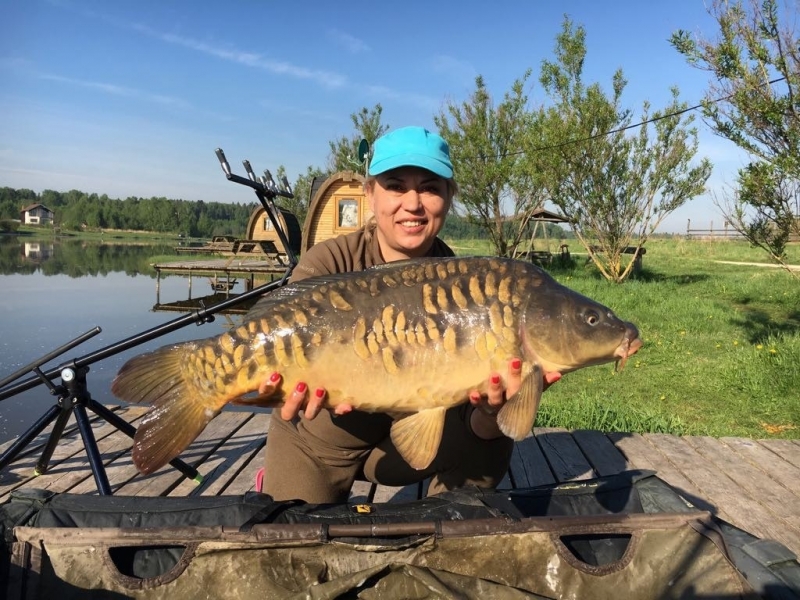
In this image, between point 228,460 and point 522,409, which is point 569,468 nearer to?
point 522,409

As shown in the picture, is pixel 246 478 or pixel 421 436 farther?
pixel 246 478

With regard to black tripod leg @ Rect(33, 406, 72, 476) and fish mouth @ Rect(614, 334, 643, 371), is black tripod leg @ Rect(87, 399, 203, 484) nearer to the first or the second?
black tripod leg @ Rect(33, 406, 72, 476)

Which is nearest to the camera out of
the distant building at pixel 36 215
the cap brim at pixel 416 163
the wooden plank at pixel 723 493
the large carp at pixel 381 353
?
the large carp at pixel 381 353

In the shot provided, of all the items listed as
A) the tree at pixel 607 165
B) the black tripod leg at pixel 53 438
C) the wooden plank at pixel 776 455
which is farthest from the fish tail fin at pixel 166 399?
the tree at pixel 607 165

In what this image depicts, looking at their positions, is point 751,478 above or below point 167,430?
below

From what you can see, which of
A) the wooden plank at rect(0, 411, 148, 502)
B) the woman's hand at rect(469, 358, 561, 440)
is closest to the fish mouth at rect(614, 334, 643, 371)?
the woman's hand at rect(469, 358, 561, 440)

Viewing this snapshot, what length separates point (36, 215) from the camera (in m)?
70.4

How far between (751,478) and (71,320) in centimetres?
969

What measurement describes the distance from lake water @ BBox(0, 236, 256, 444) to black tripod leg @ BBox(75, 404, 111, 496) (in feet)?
0.57

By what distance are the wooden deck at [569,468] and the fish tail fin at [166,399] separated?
89 centimetres

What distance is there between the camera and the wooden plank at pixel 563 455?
2371mm

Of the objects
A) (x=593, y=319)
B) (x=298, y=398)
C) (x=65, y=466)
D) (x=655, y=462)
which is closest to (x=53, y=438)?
(x=65, y=466)

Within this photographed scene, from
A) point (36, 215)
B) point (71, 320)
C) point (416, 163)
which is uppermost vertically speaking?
point (36, 215)

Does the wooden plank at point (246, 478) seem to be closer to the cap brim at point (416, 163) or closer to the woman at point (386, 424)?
the woman at point (386, 424)
